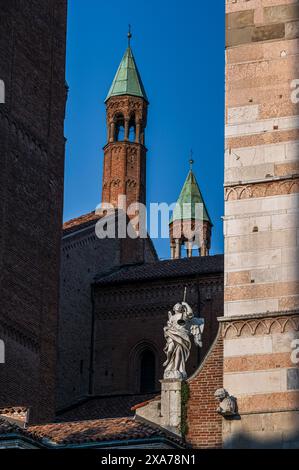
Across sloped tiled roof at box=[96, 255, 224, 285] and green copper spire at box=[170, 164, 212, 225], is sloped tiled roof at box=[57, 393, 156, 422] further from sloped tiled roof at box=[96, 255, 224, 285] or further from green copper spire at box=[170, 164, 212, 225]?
green copper spire at box=[170, 164, 212, 225]

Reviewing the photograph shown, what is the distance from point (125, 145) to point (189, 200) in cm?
678

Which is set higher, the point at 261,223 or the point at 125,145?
the point at 125,145

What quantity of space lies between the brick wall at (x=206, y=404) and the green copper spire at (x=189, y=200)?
3881 cm

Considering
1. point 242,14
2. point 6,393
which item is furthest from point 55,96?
point 242,14

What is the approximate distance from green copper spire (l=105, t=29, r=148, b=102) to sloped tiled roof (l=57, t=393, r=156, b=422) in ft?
60.6

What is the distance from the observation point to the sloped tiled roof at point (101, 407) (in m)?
42.4

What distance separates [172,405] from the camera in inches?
947

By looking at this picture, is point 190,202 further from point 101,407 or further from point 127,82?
point 101,407

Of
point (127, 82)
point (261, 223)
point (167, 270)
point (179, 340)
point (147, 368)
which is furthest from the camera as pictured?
point (127, 82)

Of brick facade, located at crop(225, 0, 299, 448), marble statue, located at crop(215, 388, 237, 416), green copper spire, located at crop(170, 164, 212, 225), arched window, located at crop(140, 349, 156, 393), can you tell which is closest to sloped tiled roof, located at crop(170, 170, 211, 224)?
green copper spire, located at crop(170, 164, 212, 225)

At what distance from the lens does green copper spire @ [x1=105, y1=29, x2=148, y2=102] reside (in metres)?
59.5

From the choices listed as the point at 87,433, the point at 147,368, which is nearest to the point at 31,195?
the point at 147,368

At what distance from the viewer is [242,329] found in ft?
77.3
